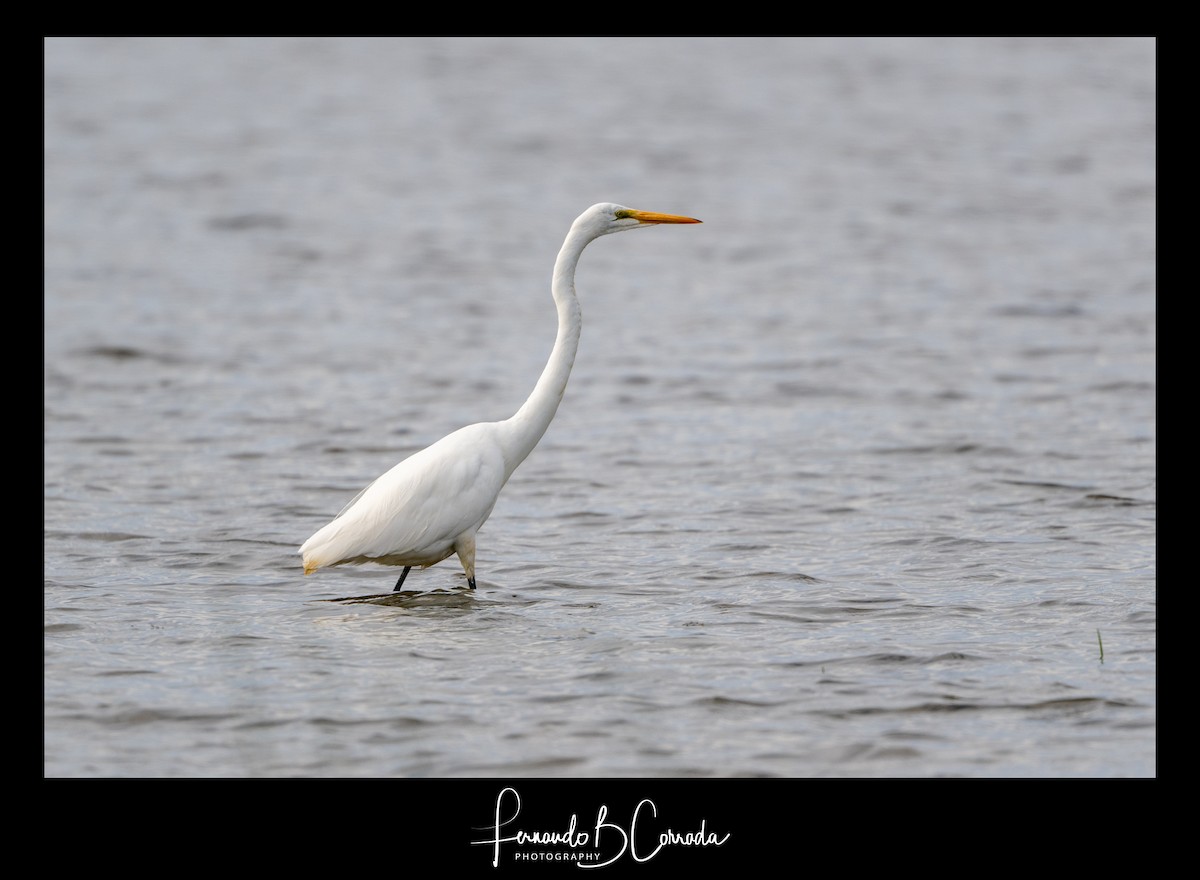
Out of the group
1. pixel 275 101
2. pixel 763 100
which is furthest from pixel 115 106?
pixel 763 100

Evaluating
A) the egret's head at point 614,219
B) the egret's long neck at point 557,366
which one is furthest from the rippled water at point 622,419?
the egret's head at point 614,219

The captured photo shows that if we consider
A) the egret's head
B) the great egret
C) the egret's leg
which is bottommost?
the egret's leg

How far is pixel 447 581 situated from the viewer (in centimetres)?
747

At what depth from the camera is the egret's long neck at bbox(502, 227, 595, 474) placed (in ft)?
23.1

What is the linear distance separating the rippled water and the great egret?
0.95ft

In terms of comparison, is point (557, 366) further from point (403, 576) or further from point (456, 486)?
point (403, 576)

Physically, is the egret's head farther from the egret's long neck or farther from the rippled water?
the rippled water

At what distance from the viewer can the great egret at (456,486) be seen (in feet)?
22.2

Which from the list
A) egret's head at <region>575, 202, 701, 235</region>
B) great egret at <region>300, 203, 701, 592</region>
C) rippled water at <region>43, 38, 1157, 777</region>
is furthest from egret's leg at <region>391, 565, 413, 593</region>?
egret's head at <region>575, 202, 701, 235</region>

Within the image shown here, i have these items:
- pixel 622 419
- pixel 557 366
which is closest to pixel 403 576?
pixel 557 366

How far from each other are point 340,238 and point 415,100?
8712mm

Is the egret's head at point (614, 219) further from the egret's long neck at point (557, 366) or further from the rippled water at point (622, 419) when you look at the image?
the rippled water at point (622, 419)

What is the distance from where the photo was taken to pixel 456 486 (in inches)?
272

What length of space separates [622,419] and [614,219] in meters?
4.54
